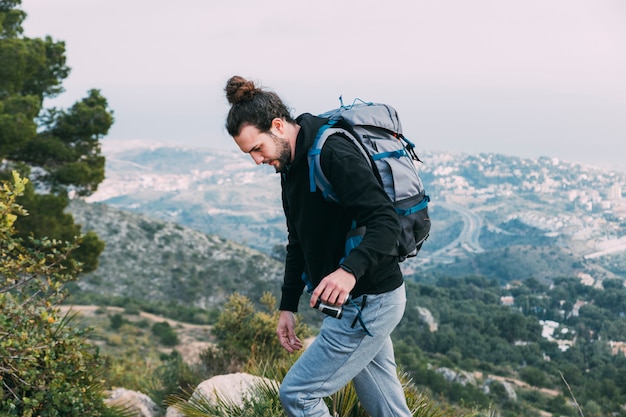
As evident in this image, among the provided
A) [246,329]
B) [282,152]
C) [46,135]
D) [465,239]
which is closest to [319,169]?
[282,152]

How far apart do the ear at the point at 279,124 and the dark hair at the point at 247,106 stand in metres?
0.01

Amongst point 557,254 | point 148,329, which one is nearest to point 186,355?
point 148,329

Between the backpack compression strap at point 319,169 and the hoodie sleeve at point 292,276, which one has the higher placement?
the backpack compression strap at point 319,169

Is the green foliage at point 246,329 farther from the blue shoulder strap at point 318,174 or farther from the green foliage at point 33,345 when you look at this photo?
the blue shoulder strap at point 318,174

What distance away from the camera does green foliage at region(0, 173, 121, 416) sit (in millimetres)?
3246

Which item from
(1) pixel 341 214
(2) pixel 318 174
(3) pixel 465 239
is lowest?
(3) pixel 465 239

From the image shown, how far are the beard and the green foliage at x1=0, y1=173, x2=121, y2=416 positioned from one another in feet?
5.56

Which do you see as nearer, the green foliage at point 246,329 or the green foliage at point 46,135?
the green foliage at point 246,329

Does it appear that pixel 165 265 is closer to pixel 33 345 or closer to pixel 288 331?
pixel 33 345

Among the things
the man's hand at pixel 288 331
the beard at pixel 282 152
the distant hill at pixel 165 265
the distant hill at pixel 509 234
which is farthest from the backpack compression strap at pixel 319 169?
the distant hill at pixel 509 234

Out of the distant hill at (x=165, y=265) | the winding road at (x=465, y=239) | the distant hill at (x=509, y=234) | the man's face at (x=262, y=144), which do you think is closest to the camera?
the man's face at (x=262, y=144)

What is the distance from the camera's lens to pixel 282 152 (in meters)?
2.29

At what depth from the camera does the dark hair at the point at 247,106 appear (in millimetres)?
2242

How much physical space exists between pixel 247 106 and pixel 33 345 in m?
2.15
